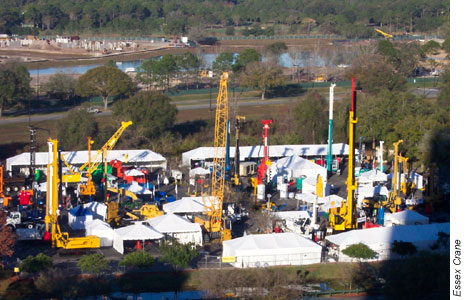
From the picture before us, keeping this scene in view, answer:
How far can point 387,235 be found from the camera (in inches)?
474

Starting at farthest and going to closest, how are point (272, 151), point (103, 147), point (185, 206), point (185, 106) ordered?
point (185, 106), point (272, 151), point (103, 147), point (185, 206)

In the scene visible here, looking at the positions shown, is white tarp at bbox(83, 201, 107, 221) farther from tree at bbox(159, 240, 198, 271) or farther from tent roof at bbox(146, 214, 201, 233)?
tree at bbox(159, 240, 198, 271)

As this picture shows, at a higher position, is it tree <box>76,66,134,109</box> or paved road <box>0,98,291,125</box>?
tree <box>76,66,134,109</box>

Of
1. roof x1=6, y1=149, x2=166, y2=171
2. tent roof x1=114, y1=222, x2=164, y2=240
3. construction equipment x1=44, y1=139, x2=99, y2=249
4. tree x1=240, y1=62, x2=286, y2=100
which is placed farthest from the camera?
tree x1=240, y1=62, x2=286, y2=100

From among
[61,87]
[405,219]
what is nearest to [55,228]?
[405,219]

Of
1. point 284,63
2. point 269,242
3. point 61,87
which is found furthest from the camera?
point 284,63

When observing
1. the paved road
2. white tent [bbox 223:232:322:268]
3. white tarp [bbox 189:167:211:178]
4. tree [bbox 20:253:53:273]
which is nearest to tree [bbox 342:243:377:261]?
white tent [bbox 223:232:322:268]

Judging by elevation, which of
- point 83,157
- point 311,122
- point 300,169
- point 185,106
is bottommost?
point 300,169

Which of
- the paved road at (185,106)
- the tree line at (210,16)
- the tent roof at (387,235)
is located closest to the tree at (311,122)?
the paved road at (185,106)

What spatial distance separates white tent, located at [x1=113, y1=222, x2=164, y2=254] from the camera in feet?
38.7

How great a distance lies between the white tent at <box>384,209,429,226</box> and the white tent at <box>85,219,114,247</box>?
15.8 feet

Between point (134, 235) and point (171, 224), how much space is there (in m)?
0.78

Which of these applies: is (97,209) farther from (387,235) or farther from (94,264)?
(387,235)
